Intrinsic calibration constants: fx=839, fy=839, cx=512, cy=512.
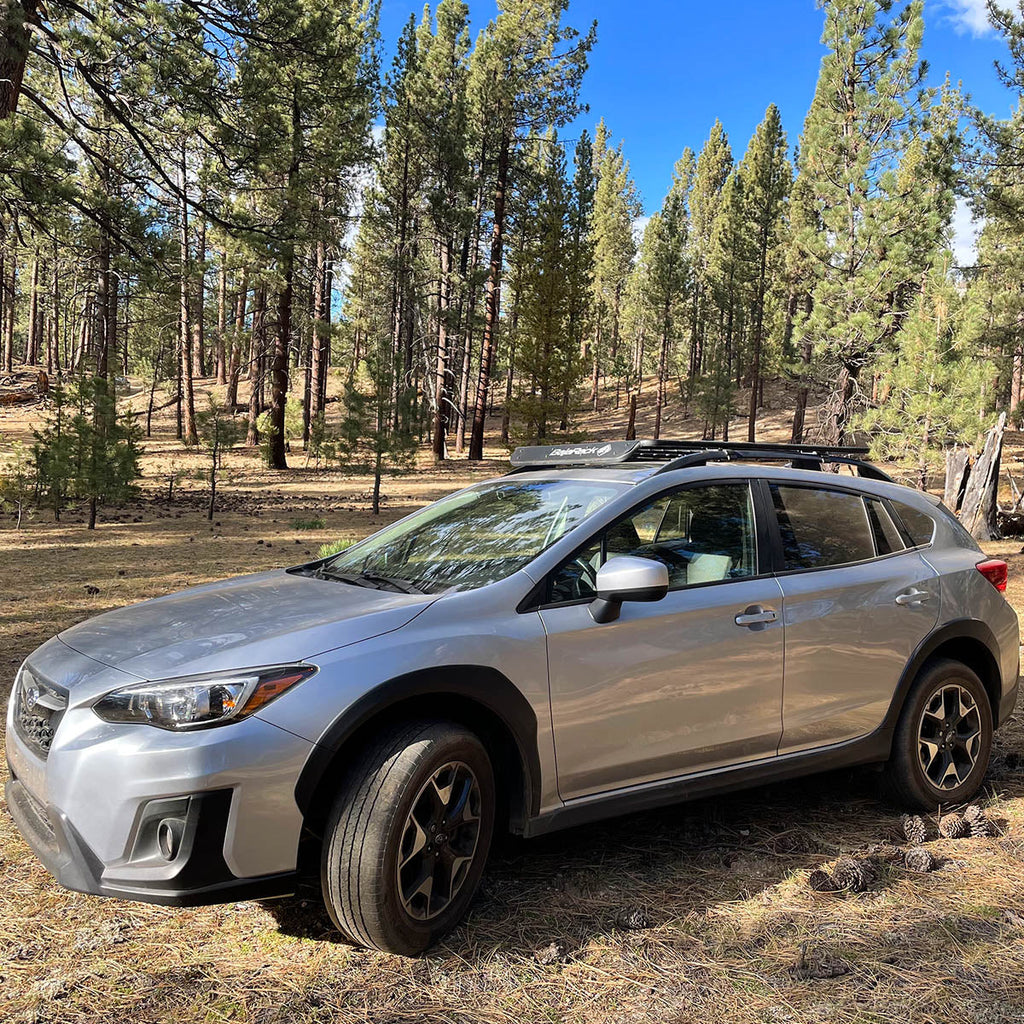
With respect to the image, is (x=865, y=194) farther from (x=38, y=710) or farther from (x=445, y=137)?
(x=38, y=710)

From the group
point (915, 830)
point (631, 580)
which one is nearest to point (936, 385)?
point (915, 830)

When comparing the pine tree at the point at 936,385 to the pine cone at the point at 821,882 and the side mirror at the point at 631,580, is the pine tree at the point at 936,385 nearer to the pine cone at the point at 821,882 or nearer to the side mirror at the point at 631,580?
the pine cone at the point at 821,882

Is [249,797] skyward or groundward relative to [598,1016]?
skyward

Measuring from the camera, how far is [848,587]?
3936 mm

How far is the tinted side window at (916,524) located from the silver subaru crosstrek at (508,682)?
1cm

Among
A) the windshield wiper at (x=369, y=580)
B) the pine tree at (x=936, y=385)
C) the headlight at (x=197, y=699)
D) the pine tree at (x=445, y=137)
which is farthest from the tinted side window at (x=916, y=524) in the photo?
the pine tree at (x=445, y=137)

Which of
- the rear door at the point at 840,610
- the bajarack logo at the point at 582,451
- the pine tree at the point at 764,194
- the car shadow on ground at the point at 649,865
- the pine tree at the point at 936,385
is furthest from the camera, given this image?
the pine tree at the point at 764,194

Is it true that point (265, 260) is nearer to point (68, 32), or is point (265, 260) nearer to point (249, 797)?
point (68, 32)

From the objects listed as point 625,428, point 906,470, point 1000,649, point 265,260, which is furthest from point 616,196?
point 1000,649

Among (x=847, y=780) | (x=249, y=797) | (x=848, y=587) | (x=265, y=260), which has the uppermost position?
(x=265, y=260)

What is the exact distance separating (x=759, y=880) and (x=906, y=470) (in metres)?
17.8

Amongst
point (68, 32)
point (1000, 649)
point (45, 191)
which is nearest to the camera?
point (1000, 649)

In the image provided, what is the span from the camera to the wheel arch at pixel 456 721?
264 centimetres

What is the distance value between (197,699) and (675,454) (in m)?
2.54
